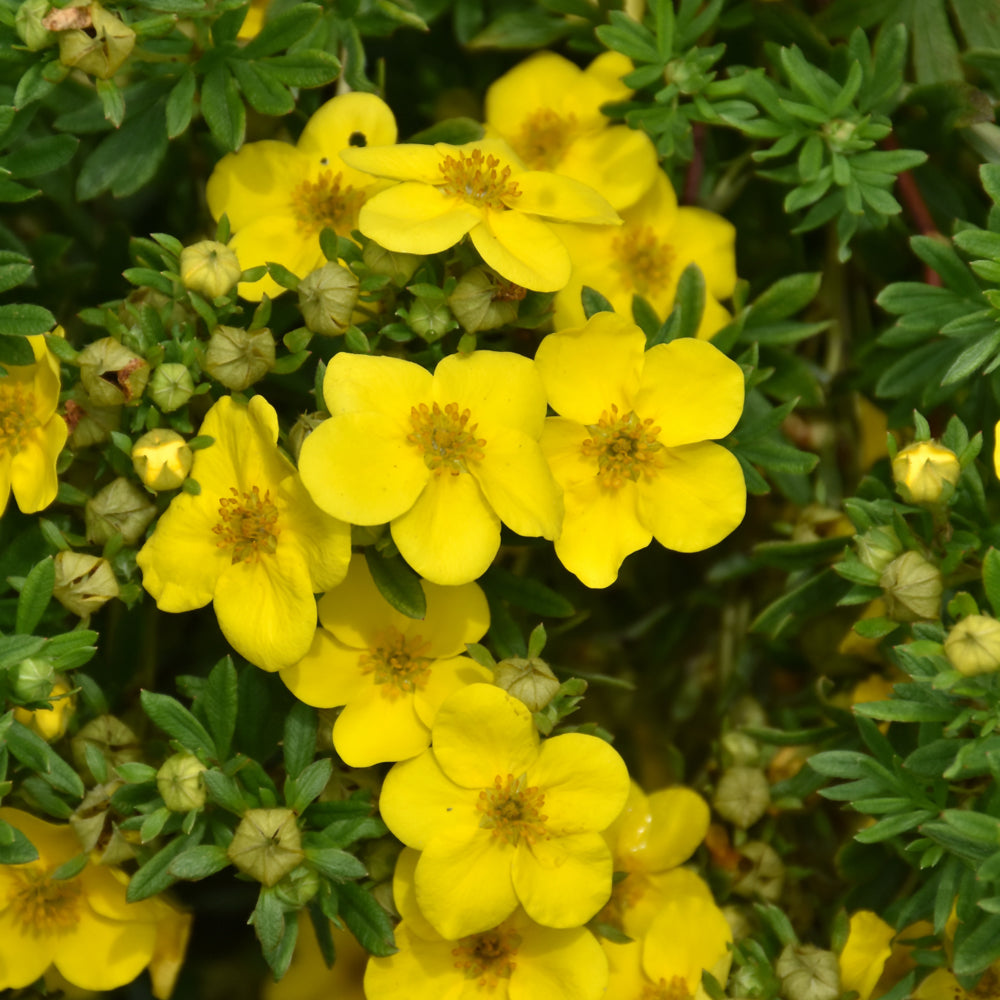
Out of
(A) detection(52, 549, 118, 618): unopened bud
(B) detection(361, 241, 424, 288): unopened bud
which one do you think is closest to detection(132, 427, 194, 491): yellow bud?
(A) detection(52, 549, 118, 618): unopened bud

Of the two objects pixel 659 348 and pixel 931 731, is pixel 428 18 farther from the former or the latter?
pixel 931 731

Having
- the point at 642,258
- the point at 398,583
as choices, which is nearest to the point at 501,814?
the point at 398,583

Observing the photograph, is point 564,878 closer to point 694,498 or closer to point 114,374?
point 694,498

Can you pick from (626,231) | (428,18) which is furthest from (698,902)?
(428,18)

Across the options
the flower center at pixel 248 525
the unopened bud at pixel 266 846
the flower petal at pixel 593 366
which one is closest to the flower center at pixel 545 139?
the flower petal at pixel 593 366

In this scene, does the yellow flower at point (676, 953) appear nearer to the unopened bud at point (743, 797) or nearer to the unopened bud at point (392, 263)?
the unopened bud at point (743, 797)

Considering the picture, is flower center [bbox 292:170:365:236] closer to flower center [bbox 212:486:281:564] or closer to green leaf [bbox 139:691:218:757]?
flower center [bbox 212:486:281:564]
